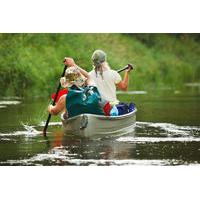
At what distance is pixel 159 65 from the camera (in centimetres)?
1670

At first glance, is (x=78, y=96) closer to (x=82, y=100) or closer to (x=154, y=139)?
(x=82, y=100)

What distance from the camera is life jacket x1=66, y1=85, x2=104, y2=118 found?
8.57 m

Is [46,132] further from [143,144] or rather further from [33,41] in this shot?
[33,41]

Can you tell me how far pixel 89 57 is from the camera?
1223cm

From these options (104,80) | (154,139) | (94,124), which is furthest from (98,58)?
(154,139)

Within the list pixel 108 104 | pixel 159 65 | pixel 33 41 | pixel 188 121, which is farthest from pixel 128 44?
pixel 108 104

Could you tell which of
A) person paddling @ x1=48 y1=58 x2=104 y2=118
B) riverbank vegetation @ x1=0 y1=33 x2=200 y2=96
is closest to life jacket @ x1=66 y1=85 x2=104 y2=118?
person paddling @ x1=48 y1=58 x2=104 y2=118

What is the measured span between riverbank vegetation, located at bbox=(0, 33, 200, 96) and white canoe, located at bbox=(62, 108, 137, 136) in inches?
94.7

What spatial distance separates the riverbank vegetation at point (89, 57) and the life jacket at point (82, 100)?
260cm

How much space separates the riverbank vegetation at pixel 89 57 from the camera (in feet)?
43.1

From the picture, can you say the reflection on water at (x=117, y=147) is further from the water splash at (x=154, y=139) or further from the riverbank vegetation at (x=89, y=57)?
→ the riverbank vegetation at (x=89, y=57)

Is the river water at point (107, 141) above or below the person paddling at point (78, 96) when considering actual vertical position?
below

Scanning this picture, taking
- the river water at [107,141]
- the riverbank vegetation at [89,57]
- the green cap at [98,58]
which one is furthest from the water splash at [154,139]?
the riverbank vegetation at [89,57]

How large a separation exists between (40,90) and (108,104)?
4.99 meters
